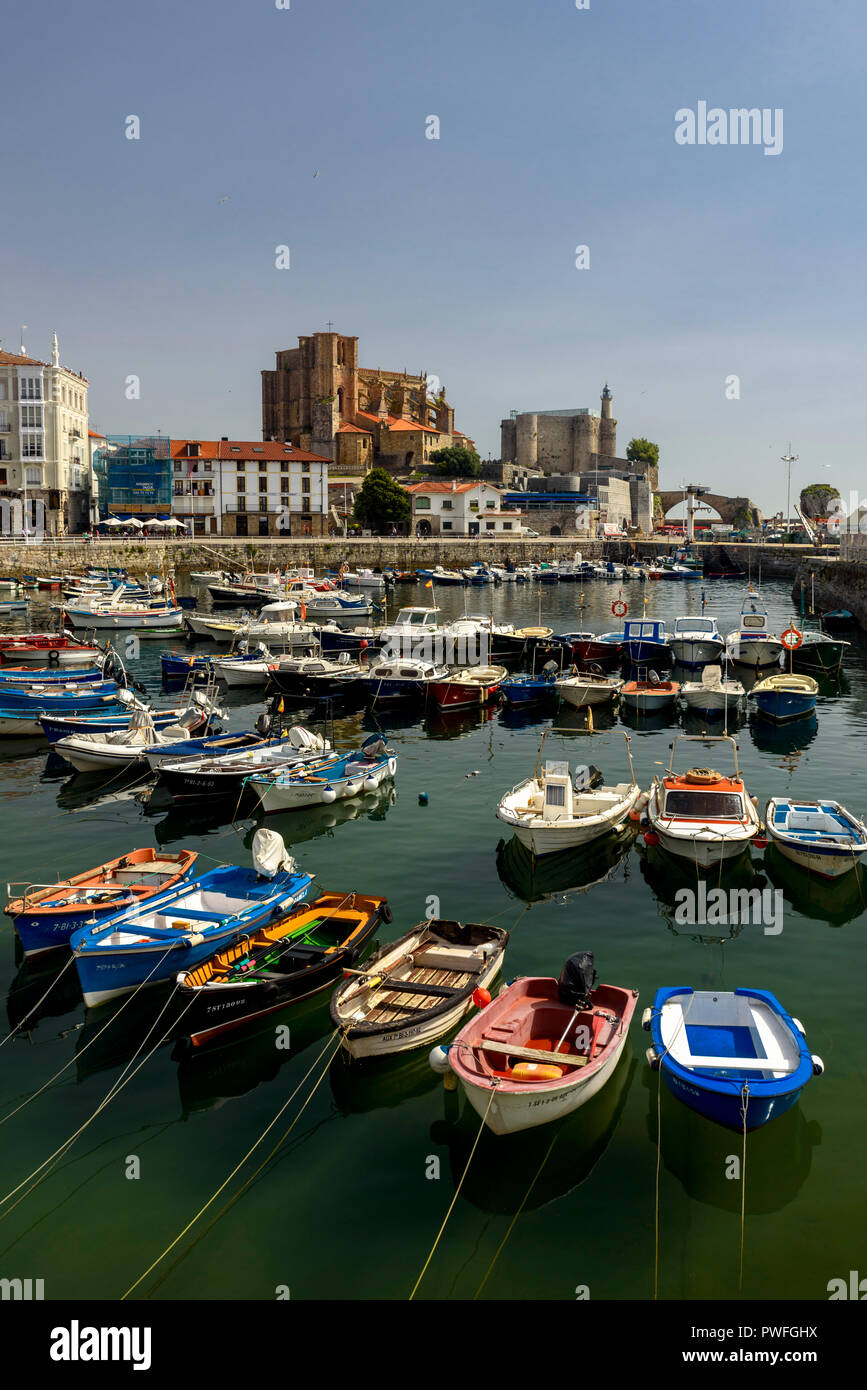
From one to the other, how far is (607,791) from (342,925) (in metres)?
8.16

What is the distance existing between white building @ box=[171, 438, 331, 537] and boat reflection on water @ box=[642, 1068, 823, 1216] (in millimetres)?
96713

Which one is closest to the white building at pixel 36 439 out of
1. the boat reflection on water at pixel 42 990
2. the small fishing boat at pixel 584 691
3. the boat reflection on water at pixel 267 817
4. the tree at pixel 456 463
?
the tree at pixel 456 463

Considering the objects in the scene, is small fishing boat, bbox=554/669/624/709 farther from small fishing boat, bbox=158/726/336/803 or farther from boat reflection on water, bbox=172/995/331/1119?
boat reflection on water, bbox=172/995/331/1119

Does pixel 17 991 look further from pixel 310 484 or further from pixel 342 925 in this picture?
pixel 310 484

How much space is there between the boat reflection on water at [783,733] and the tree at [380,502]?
260 feet

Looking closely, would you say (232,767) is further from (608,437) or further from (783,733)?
(608,437)

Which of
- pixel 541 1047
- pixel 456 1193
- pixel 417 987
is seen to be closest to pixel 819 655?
pixel 417 987

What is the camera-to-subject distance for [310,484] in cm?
10562

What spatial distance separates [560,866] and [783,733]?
1506 centimetres

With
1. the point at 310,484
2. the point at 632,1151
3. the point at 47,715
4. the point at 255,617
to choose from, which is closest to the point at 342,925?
the point at 632,1151

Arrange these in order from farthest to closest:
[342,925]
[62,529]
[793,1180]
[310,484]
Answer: [310,484]
[62,529]
[342,925]
[793,1180]

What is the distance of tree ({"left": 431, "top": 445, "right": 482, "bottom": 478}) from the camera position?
130 meters

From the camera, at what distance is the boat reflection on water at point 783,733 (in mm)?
28720

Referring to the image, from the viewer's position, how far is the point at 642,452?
173000mm
